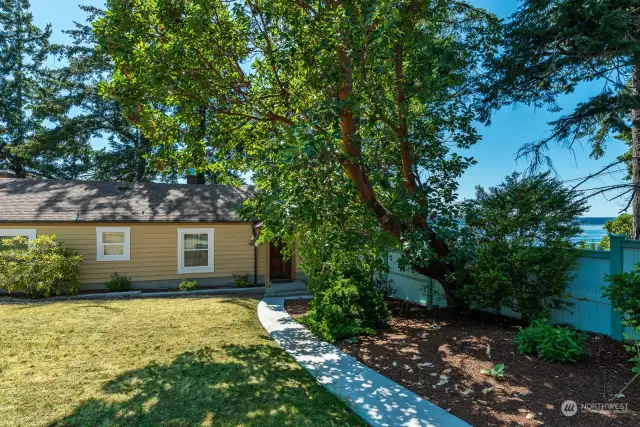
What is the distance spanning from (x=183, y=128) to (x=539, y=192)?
286 inches

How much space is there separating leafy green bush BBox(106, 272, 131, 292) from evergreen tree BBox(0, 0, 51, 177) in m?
16.7

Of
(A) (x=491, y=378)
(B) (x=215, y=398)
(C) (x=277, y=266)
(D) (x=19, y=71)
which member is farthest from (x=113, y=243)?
(D) (x=19, y=71)

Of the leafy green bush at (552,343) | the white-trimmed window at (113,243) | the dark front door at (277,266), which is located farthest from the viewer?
the dark front door at (277,266)

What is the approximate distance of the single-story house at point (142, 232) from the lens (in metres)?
11.4

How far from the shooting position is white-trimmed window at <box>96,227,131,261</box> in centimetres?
1166

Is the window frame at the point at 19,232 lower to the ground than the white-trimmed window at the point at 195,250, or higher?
higher

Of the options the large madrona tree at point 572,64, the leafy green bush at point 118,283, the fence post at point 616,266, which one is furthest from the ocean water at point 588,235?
the leafy green bush at point 118,283

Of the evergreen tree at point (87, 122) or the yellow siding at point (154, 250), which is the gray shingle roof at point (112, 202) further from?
the evergreen tree at point (87, 122)

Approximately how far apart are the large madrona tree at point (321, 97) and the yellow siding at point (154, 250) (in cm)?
536

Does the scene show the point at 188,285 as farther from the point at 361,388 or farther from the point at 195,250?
the point at 361,388

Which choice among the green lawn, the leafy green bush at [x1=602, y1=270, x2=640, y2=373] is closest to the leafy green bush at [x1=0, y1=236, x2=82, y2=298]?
the green lawn

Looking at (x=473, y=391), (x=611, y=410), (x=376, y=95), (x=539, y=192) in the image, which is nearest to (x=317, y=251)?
(x=376, y=95)

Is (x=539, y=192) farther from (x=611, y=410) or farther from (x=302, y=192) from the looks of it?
(x=302, y=192)

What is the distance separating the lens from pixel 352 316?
22.1 feet
